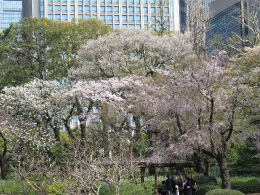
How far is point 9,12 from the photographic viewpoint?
503 ft

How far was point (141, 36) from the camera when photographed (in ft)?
103

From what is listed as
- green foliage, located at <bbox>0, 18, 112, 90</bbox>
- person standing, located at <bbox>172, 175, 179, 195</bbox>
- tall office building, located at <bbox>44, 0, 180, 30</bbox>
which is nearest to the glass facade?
tall office building, located at <bbox>44, 0, 180, 30</bbox>

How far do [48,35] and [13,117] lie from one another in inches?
350

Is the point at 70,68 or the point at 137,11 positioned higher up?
the point at 137,11

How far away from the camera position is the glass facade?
14925 centimetres

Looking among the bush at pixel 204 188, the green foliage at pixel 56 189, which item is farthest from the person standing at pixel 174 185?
the green foliage at pixel 56 189

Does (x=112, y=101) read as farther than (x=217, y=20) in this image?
No

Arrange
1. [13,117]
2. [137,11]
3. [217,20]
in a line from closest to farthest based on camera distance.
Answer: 1. [13,117]
2. [217,20]
3. [137,11]

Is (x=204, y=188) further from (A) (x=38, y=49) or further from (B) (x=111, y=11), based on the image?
(B) (x=111, y=11)

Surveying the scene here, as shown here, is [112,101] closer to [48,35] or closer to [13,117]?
[13,117]

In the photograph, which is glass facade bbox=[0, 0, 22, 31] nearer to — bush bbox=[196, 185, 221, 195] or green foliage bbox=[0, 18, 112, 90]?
green foliage bbox=[0, 18, 112, 90]

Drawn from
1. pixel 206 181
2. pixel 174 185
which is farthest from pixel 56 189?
pixel 206 181

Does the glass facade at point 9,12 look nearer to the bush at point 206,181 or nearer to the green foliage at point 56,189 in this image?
the bush at point 206,181

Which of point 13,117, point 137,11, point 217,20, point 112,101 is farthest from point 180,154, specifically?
point 137,11
